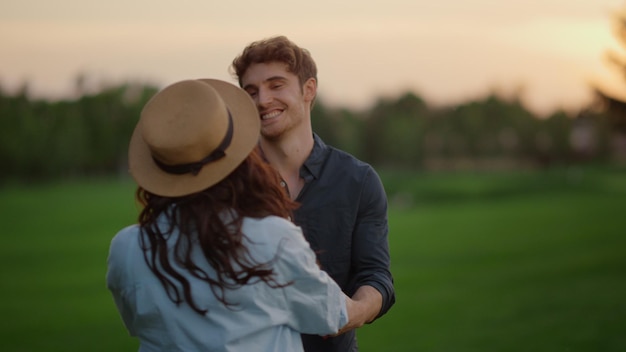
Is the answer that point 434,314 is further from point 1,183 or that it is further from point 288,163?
point 1,183

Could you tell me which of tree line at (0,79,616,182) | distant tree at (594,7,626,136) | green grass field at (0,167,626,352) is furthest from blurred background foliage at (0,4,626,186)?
distant tree at (594,7,626,136)

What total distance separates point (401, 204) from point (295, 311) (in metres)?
54.0

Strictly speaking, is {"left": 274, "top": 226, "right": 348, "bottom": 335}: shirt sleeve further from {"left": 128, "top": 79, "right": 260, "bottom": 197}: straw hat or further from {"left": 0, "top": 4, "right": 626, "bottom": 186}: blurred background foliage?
{"left": 0, "top": 4, "right": 626, "bottom": 186}: blurred background foliage

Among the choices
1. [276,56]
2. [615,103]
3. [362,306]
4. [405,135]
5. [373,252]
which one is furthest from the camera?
[405,135]

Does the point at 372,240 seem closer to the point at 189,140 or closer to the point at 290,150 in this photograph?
the point at 290,150

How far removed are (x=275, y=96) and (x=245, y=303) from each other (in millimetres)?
1111

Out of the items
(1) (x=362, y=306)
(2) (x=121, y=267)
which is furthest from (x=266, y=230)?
(1) (x=362, y=306)

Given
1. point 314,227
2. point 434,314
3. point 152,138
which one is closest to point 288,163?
point 314,227

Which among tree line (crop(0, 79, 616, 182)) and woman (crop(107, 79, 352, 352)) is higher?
woman (crop(107, 79, 352, 352))

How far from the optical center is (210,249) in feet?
8.48

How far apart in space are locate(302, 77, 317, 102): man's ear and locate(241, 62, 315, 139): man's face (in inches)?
1.2

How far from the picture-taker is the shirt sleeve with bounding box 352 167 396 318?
11.0 feet

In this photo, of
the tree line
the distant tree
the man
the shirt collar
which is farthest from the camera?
the tree line

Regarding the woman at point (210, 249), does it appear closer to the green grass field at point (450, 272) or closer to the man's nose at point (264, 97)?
the man's nose at point (264, 97)
